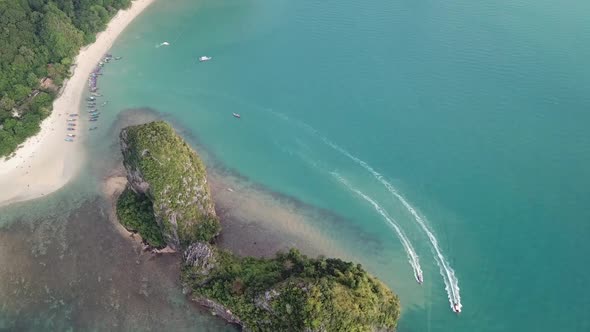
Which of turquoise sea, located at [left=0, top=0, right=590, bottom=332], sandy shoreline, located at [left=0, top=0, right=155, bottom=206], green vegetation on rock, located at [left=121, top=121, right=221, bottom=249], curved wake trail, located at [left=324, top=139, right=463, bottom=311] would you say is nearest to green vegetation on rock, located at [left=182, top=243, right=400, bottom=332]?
green vegetation on rock, located at [left=121, top=121, right=221, bottom=249]

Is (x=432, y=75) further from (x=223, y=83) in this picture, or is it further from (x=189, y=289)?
(x=189, y=289)

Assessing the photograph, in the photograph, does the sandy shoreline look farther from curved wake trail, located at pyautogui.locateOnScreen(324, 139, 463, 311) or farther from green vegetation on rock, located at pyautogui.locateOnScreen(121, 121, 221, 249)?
curved wake trail, located at pyautogui.locateOnScreen(324, 139, 463, 311)

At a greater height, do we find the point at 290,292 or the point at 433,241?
the point at 433,241

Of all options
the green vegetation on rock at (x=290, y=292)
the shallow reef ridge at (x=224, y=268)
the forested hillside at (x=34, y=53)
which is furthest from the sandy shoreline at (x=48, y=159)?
the green vegetation on rock at (x=290, y=292)

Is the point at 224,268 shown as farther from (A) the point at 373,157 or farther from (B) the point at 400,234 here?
(A) the point at 373,157

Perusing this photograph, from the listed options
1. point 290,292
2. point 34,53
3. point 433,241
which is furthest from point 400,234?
point 34,53

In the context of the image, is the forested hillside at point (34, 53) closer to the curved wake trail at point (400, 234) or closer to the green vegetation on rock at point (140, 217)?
the green vegetation on rock at point (140, 217)

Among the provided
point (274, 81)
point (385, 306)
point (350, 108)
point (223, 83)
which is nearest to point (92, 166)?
point (223, 83)
